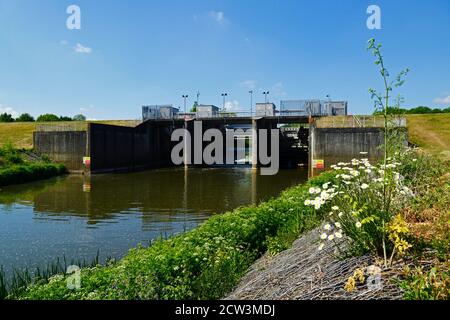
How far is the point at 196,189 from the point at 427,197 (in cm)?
1998

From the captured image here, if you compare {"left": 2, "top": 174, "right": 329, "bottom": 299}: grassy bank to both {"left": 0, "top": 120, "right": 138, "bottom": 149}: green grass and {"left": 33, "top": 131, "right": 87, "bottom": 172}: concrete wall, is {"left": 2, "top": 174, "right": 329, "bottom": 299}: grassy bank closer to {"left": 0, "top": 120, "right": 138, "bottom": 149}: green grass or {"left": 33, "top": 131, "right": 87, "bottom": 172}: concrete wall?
{"left": 33, "top": 131, "right": 87, "bottom": 172}: concrete wall

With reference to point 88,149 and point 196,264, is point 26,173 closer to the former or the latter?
point 88,149

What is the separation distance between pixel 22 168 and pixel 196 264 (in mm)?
27307

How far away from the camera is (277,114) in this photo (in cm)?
4416

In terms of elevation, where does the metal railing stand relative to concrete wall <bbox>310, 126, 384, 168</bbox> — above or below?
above

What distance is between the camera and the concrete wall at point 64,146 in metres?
35.6

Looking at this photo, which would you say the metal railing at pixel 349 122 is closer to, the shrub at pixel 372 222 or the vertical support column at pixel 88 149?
the vertical support column at pixel 88 149

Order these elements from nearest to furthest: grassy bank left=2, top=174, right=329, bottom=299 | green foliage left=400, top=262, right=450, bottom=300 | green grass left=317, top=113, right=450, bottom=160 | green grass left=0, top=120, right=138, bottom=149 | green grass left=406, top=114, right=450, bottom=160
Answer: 1. green foliage left=400, top=262, right=450, bottom=300
2. grassy bank left=2, top=174, right=329, bottom=299
3. green grass left=317, top=113, right=450, bottom=160
4. green grass left=406, top=114, right=450, bottom=160
5. green grass left=0, top=120, right=138, bottom=149

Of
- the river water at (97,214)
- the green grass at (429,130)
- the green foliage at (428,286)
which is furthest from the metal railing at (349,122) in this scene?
the green foliage at (428,286)

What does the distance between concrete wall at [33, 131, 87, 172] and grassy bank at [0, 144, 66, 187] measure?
107cm

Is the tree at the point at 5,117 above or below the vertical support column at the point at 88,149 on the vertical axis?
above

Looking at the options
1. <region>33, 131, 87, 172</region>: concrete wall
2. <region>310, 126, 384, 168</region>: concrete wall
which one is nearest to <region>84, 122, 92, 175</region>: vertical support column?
<region>33, 131, 87, 172</region>: concrete wall

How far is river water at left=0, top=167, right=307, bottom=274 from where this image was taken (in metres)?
10.6

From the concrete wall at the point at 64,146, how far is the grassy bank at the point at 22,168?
1.07m
